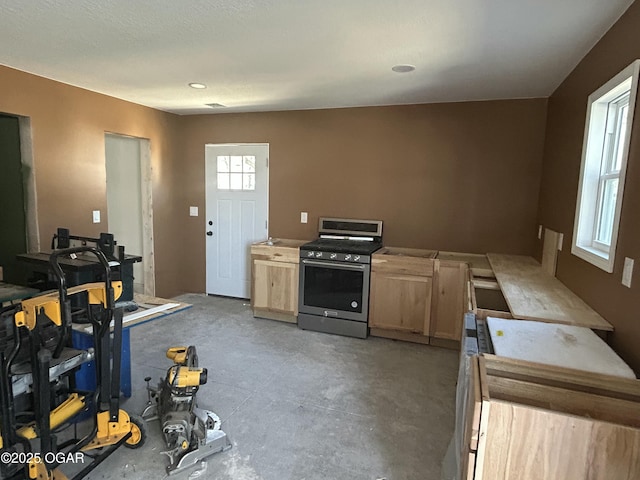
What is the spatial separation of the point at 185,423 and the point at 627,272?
7.59ft

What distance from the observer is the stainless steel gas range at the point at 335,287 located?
162 inches

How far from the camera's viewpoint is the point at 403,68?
309 cm

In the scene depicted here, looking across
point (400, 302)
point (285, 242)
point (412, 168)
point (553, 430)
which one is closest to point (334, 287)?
point (400, 302)

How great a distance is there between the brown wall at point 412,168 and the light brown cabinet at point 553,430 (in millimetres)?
2938

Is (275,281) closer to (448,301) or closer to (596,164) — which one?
(448,301)

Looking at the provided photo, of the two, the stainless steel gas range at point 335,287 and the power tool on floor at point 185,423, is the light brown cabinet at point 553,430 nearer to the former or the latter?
the power tool on floor at point 185,423

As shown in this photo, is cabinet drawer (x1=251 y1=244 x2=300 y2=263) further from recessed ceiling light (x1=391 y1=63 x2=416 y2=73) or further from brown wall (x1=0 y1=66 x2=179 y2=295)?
recessed ceiling light (x1=391 y1=63 x2=416 y2=73)

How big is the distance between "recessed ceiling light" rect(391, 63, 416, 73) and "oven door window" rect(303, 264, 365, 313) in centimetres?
189

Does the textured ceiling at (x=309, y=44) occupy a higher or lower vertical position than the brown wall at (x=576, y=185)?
higher

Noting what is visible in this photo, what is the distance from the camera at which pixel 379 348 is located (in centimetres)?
393

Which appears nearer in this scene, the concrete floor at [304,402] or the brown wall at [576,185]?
the brown wall at [576,185]

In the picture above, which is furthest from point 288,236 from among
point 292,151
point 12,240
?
point 12,240

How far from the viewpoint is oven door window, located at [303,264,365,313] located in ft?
13.6

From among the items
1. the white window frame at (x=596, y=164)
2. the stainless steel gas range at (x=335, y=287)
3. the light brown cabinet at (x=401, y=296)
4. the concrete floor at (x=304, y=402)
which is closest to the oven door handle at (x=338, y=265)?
the stainless steel gas range at (x=335, y=287)
